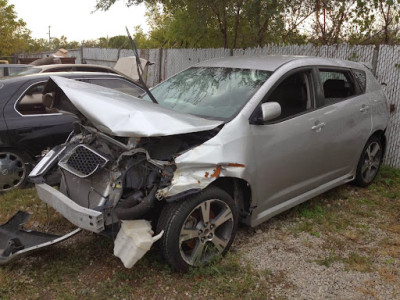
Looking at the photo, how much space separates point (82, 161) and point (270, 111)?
5.56 ft

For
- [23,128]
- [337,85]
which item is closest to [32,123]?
[23,128]

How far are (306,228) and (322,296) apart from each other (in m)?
1.16

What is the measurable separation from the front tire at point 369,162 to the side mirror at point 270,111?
212cm

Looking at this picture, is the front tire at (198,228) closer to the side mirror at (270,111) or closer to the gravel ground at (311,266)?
the gravel ground at (311,266)

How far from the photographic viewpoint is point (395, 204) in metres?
5.05

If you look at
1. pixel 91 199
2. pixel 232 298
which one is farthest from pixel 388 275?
pixel 91 199

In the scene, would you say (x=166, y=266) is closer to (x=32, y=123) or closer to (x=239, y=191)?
(x=239, y=191)

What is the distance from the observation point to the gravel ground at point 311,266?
3.16 metres

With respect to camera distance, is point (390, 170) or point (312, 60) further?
point (390, 170)

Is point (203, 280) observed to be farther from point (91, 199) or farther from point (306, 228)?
point (306, 228)

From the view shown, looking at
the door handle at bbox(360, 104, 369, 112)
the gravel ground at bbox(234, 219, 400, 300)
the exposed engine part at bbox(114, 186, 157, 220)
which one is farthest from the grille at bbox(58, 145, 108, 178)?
the door handle at bbox(360, 104, 369, 112)

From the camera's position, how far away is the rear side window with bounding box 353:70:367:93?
4980mm

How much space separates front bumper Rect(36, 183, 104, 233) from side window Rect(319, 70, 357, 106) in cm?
292

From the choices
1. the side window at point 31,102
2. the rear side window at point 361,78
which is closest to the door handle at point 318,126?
the rear side window at point 361,78
